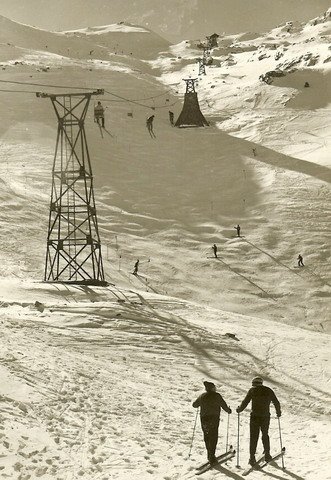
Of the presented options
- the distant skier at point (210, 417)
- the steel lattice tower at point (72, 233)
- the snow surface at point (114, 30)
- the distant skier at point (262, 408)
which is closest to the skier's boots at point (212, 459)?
the distant skier at point (210, 417)

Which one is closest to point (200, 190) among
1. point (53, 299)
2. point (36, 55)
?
point (53, 299)

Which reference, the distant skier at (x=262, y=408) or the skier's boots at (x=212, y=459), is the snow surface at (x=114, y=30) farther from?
the skier's boots at (x=212, y=459)

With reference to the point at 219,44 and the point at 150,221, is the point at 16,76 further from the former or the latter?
the point at 219,44

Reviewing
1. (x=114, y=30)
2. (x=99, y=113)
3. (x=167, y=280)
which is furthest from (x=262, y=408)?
(x=114, y=30)

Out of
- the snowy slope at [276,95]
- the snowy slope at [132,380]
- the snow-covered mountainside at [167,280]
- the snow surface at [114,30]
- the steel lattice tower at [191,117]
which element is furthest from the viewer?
the snow surface at [114,30]

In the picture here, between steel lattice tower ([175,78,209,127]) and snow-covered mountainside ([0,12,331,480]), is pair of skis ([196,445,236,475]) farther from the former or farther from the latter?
steel lattice tower ([175,78,209,127])

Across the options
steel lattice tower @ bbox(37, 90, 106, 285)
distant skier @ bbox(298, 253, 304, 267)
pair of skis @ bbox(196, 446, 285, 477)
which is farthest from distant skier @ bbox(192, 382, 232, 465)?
distant skier @ bbox(298, 253, 304, 267)
